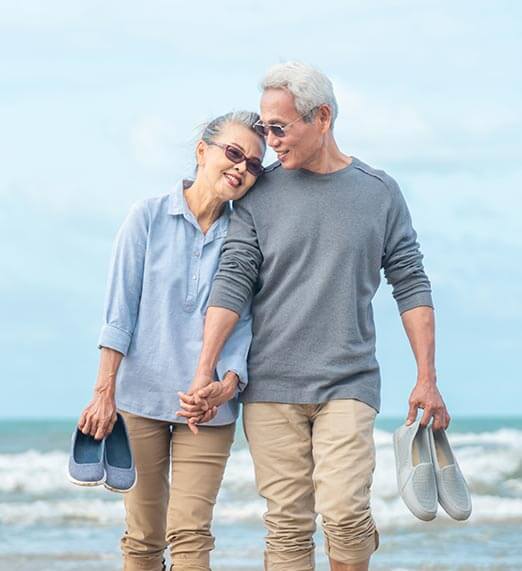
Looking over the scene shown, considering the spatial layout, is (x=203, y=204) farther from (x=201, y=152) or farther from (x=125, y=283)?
(x=125, y=283)

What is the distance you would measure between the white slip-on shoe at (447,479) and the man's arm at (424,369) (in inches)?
2.6

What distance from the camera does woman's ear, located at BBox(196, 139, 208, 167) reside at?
160 inches

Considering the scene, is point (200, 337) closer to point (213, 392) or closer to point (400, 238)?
point (213, 392)

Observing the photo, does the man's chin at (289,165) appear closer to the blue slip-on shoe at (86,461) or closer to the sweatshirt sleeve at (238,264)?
the sweatshirt sleeve at (238,264)

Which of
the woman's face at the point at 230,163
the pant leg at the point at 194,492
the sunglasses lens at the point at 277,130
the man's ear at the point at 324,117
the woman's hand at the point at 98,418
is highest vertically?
the man's ear at the point at 324,117

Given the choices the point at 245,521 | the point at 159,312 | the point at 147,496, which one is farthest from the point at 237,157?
the point at 245,521

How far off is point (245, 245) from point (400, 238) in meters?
0.58

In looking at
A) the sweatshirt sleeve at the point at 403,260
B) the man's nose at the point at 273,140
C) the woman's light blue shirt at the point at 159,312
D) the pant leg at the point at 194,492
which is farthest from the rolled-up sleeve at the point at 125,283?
the sweatshirt sleeve at the point at 403,260

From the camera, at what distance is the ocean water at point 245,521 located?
8305 millimetres

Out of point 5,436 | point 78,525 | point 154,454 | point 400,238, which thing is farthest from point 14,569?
point 5,436

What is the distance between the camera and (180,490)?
402 centimetres

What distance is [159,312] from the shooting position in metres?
4.04

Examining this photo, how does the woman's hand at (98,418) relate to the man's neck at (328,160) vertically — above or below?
below

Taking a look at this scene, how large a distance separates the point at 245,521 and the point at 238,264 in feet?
22.7
